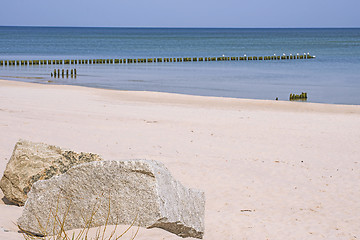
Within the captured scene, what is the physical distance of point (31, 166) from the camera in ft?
25.2

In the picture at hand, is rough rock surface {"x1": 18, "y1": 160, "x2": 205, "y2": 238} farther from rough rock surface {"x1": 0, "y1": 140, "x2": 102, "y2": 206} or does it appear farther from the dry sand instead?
rough rock surface {"x1": 0, "y1": 140, "x2": 102, "y2": 206}

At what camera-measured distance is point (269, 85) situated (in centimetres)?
3878

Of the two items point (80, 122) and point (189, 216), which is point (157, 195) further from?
point (80, 122)

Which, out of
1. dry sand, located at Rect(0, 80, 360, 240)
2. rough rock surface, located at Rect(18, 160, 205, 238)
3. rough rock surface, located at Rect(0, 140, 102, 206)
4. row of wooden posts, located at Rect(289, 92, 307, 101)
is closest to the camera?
rough rock surface, located at Rect(18, 160, 205, 238)

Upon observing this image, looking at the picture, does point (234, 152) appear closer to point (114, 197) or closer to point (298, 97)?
point (114, 197)

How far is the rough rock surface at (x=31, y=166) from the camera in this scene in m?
7.62

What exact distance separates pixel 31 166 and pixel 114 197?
88.5 inches

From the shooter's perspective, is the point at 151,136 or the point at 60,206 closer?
the point at 60,206

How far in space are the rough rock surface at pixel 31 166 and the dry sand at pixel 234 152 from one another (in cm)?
35

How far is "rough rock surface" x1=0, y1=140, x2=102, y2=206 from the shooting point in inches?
300

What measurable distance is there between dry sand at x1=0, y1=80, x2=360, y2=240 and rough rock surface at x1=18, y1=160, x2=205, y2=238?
239mm

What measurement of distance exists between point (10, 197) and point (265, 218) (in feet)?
13.2

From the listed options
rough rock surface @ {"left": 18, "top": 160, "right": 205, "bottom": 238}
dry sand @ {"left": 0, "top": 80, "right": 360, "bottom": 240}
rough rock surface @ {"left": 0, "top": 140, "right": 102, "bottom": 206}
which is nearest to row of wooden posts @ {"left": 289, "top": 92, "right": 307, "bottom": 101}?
dry sand @ {"left": 0, "top": 80, "right": 360, "bottom": 240}

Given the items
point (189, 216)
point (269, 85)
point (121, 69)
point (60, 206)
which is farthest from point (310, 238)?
point (121, 69)
